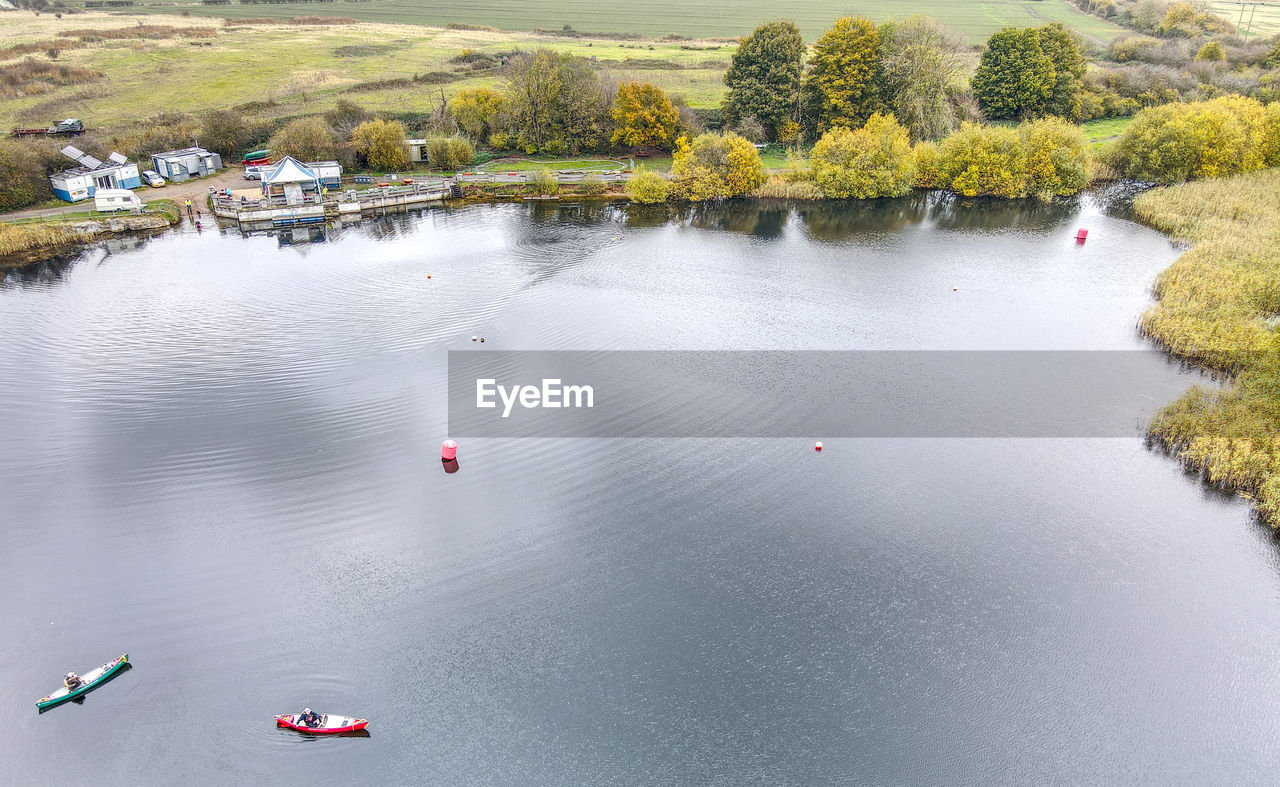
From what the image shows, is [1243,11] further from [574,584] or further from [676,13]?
[574,584]

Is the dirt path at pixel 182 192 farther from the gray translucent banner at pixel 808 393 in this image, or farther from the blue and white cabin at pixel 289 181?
the gray translucent banner at pixel 808 393

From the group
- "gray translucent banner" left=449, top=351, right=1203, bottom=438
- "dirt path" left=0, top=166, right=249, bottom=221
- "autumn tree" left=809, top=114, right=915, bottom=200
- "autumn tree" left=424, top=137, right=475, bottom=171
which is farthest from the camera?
"autumn tree" left=424, top=137, right=475, bottom=171

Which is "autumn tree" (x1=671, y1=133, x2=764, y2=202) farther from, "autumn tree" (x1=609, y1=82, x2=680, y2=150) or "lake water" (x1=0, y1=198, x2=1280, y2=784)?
"lake water" (x1=0, y1=198, x2=1280, y2=784)

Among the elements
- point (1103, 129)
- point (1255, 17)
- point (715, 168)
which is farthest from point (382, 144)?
point (1255, 17)

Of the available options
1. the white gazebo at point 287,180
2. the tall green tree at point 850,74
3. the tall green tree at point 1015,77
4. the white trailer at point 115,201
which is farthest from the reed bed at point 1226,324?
the white trailer at point 115,201

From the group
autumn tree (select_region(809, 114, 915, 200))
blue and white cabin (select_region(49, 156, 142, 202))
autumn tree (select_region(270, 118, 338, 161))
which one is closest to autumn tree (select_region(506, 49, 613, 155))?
autumn tree (select_region(270, 118, 338, 161))

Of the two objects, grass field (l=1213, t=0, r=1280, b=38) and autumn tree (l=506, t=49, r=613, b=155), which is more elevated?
grass field (l=1213, t=0, r=1280, b=38)
